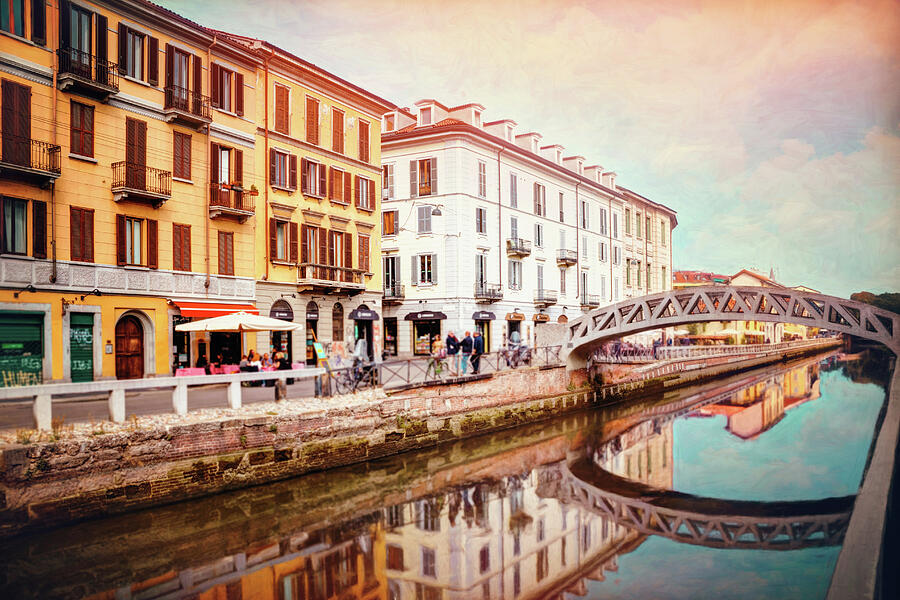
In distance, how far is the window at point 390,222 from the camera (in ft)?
87.7

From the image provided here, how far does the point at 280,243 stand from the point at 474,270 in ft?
31.6

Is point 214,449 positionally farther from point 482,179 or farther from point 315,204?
point 482,179

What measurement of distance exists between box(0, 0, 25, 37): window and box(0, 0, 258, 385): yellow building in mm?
33

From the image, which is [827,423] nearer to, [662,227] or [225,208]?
[225,208]

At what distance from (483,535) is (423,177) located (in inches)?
749

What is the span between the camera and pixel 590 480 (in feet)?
41.8

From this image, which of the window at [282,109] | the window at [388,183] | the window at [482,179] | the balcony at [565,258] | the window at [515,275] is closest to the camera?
the window at [282,109]

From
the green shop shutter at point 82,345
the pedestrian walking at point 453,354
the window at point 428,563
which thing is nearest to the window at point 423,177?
the pedestrian walking at point 453,354

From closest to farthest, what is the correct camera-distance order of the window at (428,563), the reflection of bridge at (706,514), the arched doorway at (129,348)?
the window at (428,563) < the reflection of bridge at (706,514) < the arched doorway at (129,348)

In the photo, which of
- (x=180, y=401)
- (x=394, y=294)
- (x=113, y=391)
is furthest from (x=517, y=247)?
(x=113, y=391)

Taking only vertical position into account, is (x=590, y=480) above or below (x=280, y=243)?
below

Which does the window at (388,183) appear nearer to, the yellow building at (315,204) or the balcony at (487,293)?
the yellow building at (315,204)

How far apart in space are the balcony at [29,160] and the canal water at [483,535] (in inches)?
291

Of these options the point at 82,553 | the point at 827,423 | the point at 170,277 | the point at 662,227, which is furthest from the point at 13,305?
the point at 662,227
